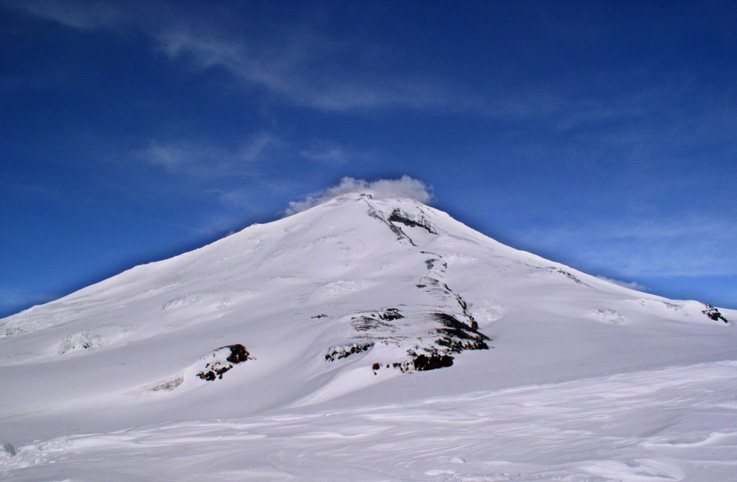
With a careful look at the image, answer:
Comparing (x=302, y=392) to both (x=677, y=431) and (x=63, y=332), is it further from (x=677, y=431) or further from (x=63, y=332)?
(x=63, y=332)

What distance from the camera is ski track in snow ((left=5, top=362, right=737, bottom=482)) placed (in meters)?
5.57

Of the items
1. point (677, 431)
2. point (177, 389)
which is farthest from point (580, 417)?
point (177, 389)

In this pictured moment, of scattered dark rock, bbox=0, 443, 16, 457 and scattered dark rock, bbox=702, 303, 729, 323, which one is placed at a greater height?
scattered dark rock, bbox=702, 303, 729, 323

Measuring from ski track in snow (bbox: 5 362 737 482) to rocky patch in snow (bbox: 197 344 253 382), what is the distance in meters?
15.2

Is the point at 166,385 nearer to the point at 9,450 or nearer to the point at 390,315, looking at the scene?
the point at 390,315

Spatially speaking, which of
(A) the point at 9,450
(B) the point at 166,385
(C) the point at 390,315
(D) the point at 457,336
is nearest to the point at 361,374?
(D) the point at 457,336

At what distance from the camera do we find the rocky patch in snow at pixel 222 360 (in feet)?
84.1

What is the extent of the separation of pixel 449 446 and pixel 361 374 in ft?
51.9

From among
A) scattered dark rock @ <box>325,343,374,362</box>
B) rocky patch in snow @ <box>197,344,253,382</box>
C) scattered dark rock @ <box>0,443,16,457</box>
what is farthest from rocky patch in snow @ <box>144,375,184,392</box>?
scattered dark rock @ <box>0,443,16,457</box>

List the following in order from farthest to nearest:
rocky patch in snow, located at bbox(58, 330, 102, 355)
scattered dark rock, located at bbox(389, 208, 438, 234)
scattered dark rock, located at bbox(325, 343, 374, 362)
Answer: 1. scattered dark rock, located at bbox(389, 208, 438, 234)
2. rocky patch in snow, located at bbox(58, 330, 102, 355)
3. scattered dark rock, located at bbox(325, 343, 374, 362)

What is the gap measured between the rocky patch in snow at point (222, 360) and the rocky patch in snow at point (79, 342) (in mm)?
15198

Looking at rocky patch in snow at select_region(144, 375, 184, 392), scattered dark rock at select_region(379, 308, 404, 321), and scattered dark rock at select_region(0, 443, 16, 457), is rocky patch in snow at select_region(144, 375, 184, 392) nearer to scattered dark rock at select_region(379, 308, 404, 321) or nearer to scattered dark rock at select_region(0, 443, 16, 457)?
scattered dark rock at select_region(379, 308, 404, 321)

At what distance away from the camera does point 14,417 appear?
67.7ft

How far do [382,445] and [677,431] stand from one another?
192 inches
